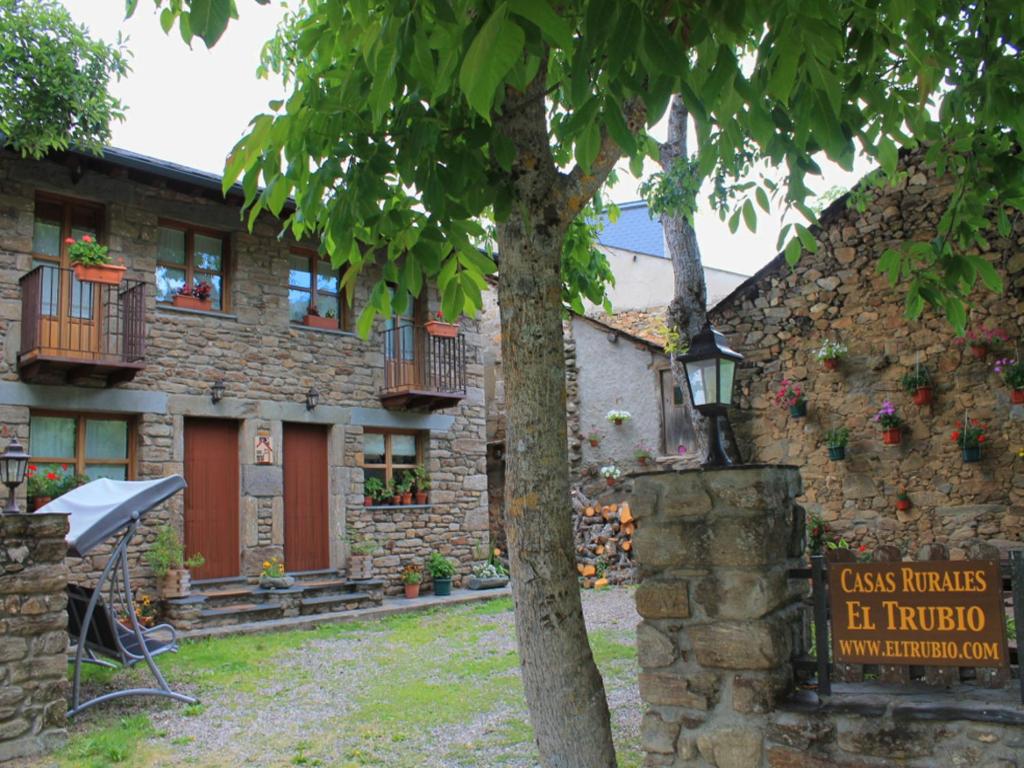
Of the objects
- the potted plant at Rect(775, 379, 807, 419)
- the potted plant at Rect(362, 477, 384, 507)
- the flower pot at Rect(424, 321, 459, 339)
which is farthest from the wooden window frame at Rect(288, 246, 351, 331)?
the potted plant at Rect(775, 379, 807, 419)

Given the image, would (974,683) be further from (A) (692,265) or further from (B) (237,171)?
(A) (692,265)

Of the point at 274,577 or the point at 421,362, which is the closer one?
the point at 274,577

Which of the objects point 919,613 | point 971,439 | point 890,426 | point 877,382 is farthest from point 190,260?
point 919,613

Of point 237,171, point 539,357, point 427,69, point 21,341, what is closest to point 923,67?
point 539,357

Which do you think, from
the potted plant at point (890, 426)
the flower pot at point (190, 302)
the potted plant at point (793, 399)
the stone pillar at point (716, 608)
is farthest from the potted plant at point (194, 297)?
the stone pillar at point (716, 608)

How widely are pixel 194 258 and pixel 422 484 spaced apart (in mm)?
4488

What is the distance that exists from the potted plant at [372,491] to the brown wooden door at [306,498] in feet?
2.04

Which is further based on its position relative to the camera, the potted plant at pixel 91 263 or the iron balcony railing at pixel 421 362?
the iron balcony railing at pixel 421 362

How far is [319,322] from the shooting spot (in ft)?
39.7

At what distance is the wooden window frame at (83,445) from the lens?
9.60m

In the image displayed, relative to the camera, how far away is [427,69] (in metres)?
2.10

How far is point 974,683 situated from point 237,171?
9.68 feet

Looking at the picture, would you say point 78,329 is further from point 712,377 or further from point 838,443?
point 838,443

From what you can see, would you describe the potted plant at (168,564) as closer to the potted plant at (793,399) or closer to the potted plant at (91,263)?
the potted plant at (91,263)
